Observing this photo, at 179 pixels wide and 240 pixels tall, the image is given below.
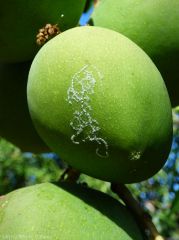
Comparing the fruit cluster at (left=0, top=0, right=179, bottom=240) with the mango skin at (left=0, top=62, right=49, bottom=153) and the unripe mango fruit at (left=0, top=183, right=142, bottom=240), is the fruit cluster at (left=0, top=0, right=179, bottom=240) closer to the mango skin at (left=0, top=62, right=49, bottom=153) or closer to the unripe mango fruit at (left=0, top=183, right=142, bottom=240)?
the unripe mango fruit at (left=0, top=183, right=142, bottom=240)

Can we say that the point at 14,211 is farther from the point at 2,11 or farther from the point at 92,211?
the point at 2,11

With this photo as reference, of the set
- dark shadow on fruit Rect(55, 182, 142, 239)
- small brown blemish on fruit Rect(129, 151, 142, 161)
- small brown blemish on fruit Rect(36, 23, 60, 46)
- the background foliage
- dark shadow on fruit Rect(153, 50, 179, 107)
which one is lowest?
the background foliage

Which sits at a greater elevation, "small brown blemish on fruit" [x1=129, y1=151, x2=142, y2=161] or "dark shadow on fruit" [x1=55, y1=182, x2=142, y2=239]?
"small brown blemish on fruit" [x1=129, y1=151, x2=142, y2=161]

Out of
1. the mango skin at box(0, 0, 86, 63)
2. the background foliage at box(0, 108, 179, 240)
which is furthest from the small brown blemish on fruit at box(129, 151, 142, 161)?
the background foliage at box(0, 108, 179, 240)

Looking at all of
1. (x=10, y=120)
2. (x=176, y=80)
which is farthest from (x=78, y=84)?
(x=10, y=120)

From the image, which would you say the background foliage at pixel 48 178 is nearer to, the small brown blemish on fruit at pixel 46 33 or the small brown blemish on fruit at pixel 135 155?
the small brown blemish on fruit at pixel 46 33

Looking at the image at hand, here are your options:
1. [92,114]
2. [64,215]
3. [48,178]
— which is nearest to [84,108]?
[92,114]
